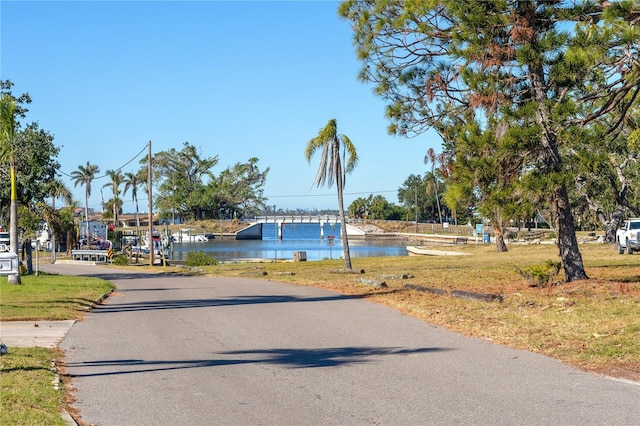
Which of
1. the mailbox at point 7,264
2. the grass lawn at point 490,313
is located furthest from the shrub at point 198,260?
the mailbox at point 7,264

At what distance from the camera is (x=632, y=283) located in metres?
18.5

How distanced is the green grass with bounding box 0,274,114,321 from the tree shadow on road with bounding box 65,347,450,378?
20.1 feet

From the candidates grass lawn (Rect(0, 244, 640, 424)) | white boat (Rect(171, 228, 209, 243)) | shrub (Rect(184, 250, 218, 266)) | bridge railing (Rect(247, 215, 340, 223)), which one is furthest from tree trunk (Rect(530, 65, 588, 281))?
bridge railing (Rect(247, 215, 340, 223))

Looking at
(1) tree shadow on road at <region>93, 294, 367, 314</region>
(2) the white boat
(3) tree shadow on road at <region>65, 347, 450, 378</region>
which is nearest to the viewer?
(3) tree shadow on road at <region>65, 347, 450, 378</region>

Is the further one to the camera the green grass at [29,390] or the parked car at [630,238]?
the parked car at [630,238]

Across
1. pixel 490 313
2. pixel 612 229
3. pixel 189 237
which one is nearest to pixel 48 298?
pixel 490 313

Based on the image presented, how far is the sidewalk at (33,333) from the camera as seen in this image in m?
12.8

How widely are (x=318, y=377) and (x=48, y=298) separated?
12.7 metres

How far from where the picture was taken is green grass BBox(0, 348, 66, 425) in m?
7.41

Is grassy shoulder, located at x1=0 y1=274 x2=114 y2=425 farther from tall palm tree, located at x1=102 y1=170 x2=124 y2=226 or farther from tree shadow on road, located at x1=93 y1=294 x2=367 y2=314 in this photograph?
tall palm tree, located at x1=102 y1=170 x2=124 y2=226

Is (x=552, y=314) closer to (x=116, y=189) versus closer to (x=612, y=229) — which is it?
(x=612, y=229)

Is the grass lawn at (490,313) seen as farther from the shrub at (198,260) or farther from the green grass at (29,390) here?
the shrub at (198,260)

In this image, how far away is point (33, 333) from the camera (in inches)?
559

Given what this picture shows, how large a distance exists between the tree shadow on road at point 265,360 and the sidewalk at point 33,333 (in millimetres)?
2031
